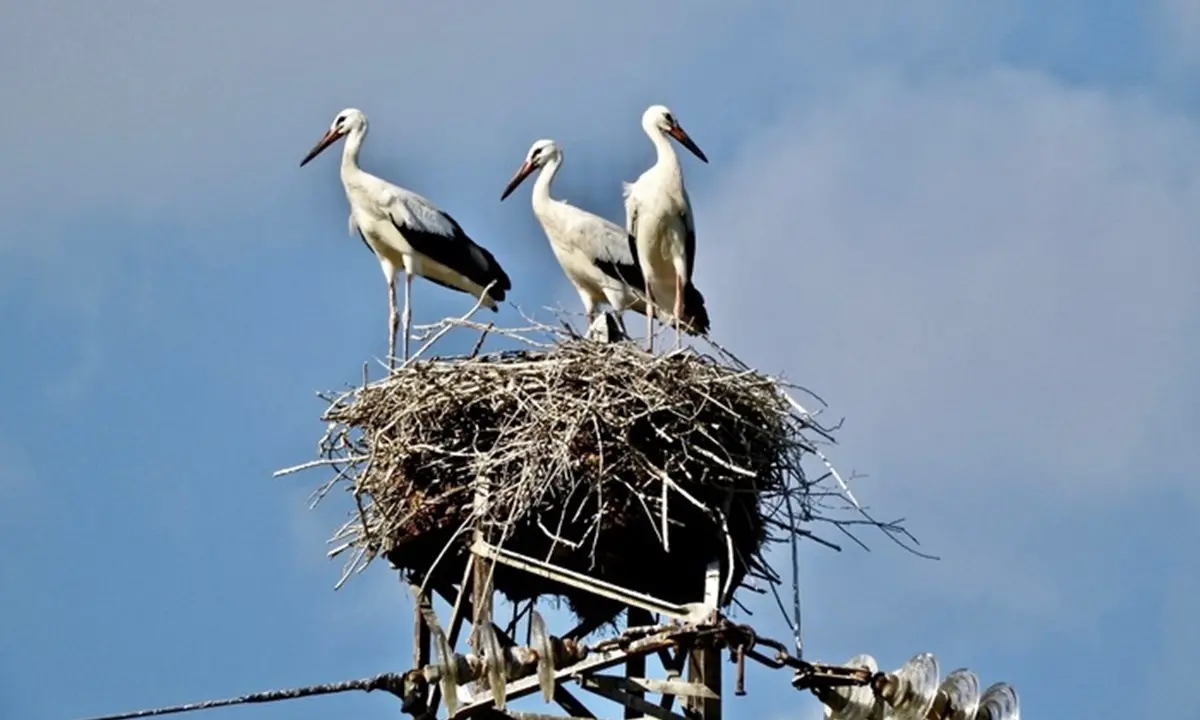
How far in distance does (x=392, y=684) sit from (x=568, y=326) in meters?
3.02

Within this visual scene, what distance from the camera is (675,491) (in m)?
12.0

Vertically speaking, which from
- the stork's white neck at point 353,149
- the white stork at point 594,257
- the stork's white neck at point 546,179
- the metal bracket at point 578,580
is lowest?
the metal bracket at point 578,580

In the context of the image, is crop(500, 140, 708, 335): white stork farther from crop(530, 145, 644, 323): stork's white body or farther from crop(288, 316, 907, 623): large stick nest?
crop(288, 316, 907, 623): large stick nest

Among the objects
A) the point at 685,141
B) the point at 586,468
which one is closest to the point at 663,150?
the point at 685,141

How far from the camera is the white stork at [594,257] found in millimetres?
16547

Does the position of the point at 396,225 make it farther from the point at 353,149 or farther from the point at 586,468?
the point at 586,468

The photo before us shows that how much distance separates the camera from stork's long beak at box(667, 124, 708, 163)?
16.7 m

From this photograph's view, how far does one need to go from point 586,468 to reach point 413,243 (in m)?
5.37

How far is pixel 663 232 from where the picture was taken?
16.2 metres

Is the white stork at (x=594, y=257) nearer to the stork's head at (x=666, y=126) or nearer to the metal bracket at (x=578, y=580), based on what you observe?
the stork's head at (x=666, y=126)

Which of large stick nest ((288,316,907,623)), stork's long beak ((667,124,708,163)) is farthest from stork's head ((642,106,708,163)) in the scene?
large stick nest ((288,316,907,623))

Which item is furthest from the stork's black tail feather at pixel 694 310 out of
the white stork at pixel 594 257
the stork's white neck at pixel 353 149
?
the stork's white neck at pixel 353 149

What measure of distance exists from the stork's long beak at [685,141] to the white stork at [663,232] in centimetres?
28

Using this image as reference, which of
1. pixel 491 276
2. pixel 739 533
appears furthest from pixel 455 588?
pixel 491 276
